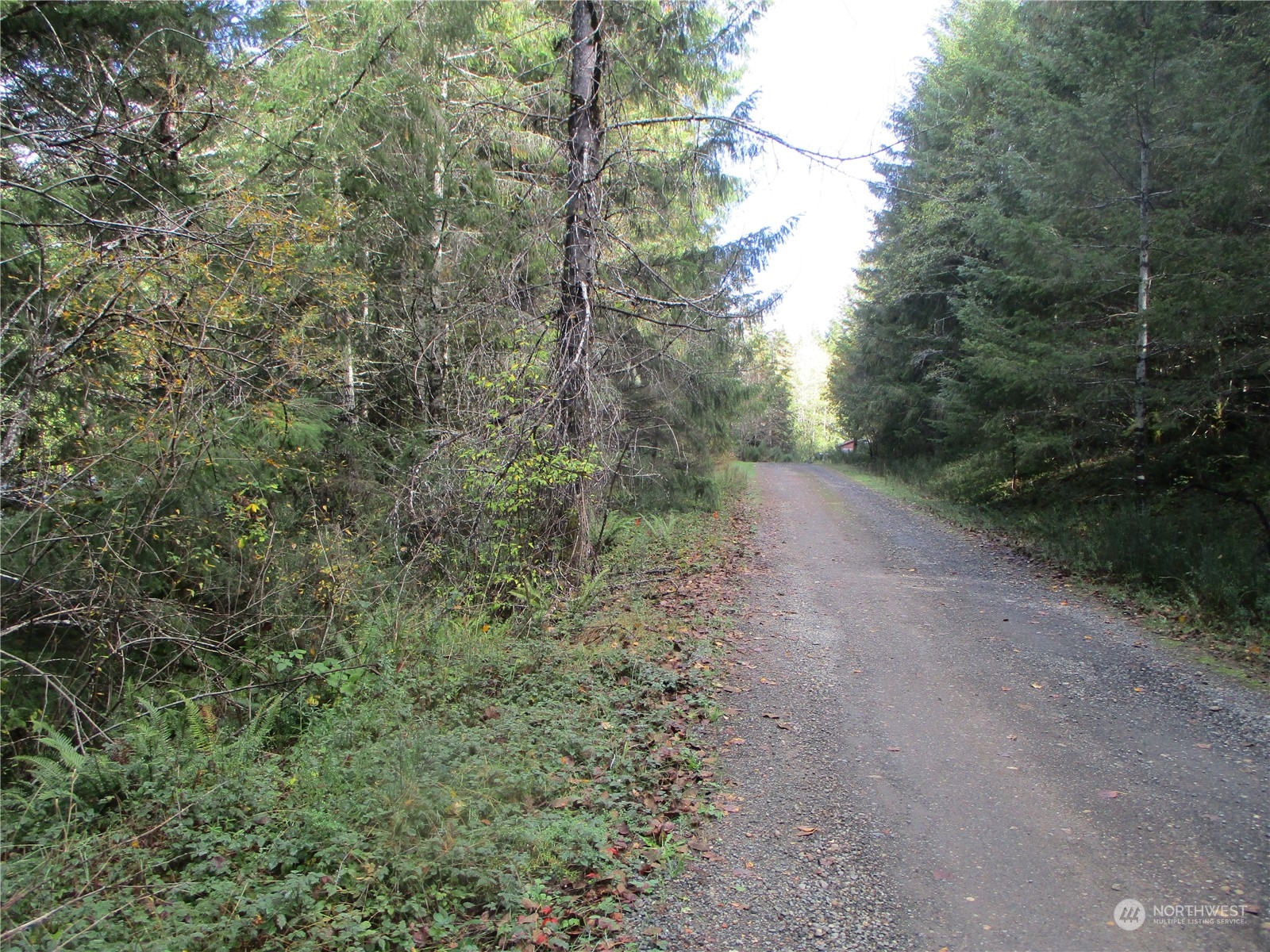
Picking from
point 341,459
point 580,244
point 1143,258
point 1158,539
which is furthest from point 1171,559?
point 341,459

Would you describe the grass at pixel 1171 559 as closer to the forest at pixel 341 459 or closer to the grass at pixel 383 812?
the forest at pixel 341 459

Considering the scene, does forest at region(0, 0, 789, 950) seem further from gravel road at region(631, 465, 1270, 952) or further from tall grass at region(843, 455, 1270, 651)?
tall grass at region(843, 455, 1270, 651)

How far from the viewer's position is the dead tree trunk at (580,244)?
8711mm

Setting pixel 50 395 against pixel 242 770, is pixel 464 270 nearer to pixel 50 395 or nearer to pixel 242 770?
pixel 50 395

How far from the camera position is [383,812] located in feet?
13.4

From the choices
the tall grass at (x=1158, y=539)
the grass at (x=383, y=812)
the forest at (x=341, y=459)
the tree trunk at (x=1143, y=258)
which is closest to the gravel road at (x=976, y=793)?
the grass at (x=383, y=812)

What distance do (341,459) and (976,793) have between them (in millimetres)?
8042

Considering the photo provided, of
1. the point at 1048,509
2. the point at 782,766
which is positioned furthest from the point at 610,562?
the point at 1048,509

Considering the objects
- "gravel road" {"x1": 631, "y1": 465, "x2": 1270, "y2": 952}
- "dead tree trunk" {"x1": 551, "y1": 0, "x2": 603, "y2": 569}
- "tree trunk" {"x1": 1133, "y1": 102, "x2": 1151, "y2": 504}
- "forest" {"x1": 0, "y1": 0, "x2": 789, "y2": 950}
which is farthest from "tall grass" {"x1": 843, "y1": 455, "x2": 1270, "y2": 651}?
"dead tree trunk" {"x1": 551, "y1": 0, "x2": 603, "y2": 569}

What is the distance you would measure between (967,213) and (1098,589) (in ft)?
42.6

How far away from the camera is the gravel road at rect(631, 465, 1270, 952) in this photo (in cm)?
344

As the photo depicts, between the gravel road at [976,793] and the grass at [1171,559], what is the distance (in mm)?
723

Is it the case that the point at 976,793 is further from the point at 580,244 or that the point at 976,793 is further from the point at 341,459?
the point at 341,459

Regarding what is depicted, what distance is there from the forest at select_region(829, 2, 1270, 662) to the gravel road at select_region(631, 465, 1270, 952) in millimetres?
2174
